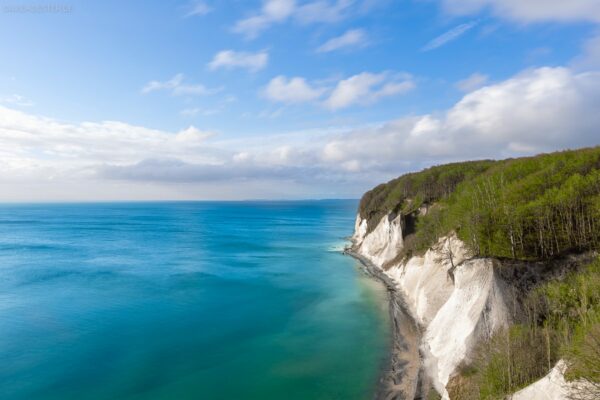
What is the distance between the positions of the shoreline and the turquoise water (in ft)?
2.98

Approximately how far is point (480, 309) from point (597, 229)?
41.3ft

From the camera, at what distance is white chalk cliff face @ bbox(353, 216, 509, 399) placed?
2052 centimetres

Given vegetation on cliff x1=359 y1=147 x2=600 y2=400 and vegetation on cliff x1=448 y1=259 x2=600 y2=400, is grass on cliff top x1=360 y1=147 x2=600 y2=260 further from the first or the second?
vegetation on cliff x1=448 y1=259 x2=600 y2=400

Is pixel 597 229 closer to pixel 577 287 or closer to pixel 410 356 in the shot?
pixel 577 287

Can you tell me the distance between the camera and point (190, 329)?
31031mm

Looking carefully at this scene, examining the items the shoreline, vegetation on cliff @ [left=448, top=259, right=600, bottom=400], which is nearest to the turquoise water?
the shoreline

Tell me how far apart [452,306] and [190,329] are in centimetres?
2202

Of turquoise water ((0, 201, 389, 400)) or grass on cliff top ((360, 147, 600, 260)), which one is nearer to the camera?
turquoise water ((0, 201, 389, 400))

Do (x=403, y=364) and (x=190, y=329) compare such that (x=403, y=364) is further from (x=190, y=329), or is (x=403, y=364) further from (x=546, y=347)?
(x=190, y=329)

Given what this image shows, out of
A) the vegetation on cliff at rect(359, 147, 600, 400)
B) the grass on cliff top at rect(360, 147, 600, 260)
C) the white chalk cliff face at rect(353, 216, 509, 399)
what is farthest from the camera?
the grass on cliff top at rect(360, 147, 600, 260)

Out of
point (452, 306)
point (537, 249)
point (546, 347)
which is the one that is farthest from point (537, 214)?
point (546, 347)

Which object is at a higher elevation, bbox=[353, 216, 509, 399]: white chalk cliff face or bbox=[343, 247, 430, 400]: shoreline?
bbox=[353, 216, 509, 399]: white chalk cliff face

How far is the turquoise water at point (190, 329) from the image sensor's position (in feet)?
72.1

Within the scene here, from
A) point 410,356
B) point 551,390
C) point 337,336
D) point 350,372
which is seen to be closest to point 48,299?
point 337,336
